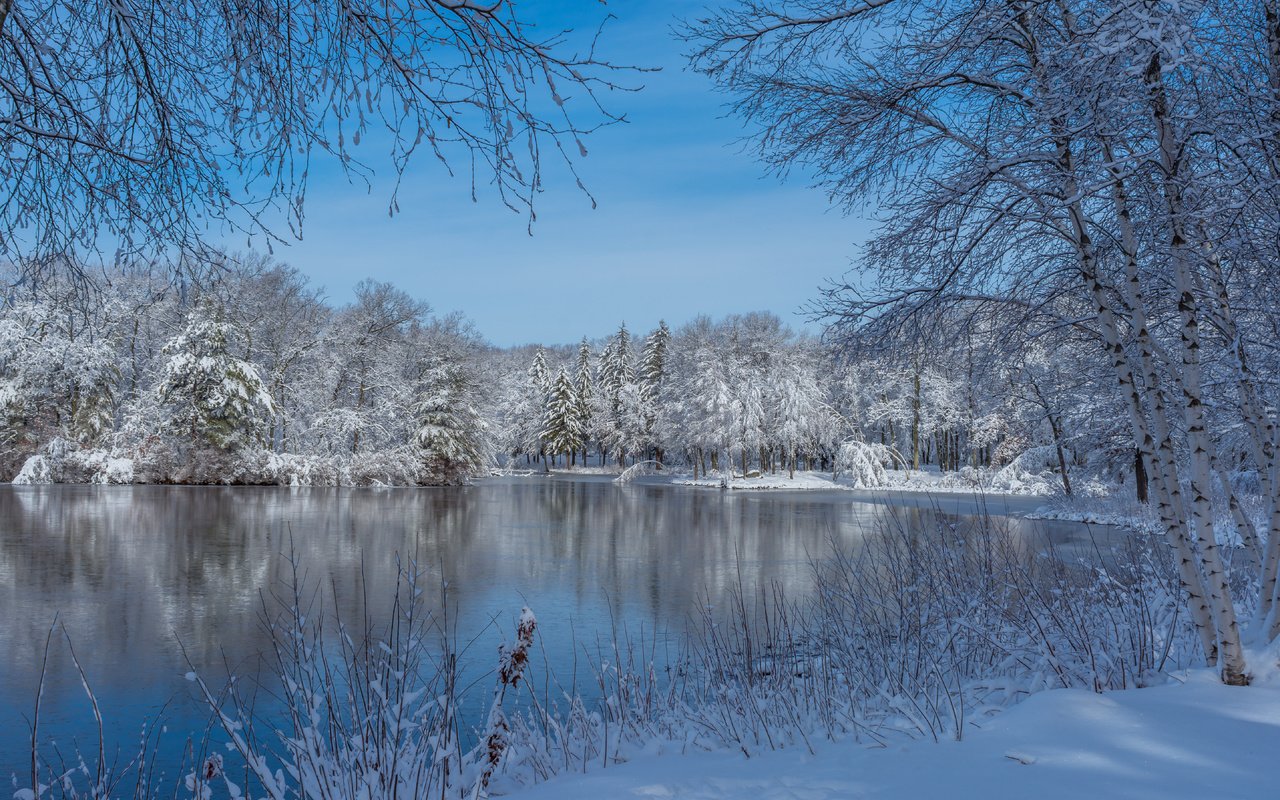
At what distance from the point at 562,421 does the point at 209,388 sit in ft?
112

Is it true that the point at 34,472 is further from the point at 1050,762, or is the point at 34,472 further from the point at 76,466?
the point at 1050,762

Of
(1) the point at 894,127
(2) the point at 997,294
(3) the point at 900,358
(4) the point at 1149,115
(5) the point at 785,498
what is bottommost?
(5) the point at 785,498

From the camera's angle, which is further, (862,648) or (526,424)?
(526,424)

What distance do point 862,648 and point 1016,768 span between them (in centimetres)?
301

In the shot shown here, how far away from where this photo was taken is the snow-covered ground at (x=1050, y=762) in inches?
122

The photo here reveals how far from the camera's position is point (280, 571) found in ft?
42.1

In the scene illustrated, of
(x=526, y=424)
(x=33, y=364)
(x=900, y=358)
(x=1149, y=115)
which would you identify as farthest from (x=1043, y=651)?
(x=526, y=424)

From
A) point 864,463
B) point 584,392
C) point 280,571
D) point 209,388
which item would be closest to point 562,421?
point 584,392

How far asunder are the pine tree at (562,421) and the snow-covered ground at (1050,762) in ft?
200

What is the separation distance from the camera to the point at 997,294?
246 inches

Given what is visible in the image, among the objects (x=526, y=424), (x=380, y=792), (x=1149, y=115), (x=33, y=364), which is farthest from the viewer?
(x=526, y=424)

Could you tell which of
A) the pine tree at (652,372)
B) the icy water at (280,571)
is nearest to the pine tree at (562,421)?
the pine tree at (652,372)

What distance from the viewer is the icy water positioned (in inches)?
291

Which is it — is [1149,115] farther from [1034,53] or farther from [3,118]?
[3,118]
